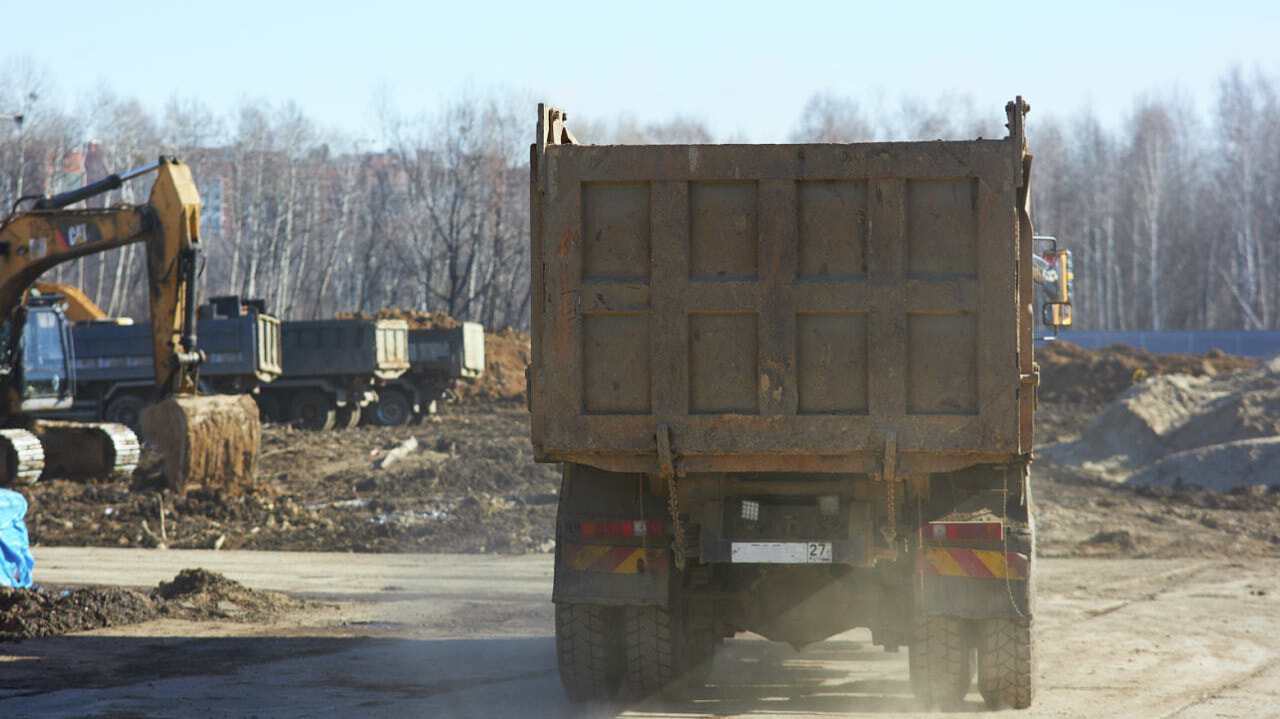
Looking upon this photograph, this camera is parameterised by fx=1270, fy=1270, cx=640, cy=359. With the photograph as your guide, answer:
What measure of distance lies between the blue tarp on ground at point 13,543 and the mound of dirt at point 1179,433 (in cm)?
1796

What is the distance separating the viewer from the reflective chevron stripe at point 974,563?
6473mm

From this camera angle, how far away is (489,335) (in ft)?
141

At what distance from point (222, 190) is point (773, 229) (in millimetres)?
55221

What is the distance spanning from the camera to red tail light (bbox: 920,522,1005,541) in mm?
6480

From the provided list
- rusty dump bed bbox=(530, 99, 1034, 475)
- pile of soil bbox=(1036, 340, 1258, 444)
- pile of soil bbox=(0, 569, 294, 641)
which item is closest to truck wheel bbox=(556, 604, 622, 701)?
rusty dump bed bbox=(530, 99, 1034, 475)

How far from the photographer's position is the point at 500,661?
8.54m

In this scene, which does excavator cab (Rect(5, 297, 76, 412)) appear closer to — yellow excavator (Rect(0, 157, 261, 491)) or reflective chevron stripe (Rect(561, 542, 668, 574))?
yellow excavator (Rect(0, 157, 261, 491))

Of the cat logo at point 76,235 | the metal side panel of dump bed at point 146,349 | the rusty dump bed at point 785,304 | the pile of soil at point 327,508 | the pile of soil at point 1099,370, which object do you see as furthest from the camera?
the pile of soil at point 1099,370

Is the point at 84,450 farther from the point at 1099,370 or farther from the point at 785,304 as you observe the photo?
the point at 1099,370

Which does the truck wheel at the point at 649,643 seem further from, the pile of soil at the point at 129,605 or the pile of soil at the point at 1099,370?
the pile of soil at the point at 1099,370

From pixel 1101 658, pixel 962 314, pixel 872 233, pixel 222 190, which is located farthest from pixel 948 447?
pixel 222 190

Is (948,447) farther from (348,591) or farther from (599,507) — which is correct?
(348,591)

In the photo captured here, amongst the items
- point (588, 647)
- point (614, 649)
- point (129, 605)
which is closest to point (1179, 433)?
point (129, 605)

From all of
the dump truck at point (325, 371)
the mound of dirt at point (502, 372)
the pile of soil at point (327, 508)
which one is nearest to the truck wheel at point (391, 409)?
the dump truck at point (325, 371)
